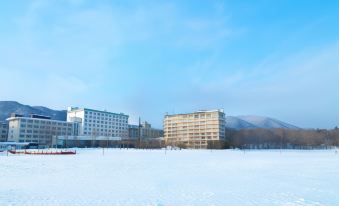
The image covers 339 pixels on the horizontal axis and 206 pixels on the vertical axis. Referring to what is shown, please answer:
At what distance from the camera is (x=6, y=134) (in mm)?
138000

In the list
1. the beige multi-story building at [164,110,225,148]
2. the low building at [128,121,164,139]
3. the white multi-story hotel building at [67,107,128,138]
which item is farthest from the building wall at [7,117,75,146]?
the beige multi-story building at [164,110,225,148]

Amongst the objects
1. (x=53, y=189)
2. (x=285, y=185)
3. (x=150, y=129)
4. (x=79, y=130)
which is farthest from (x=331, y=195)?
(x=150, y=129)

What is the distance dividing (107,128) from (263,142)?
74.6 meters

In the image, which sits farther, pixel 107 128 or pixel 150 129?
pixel 150 129

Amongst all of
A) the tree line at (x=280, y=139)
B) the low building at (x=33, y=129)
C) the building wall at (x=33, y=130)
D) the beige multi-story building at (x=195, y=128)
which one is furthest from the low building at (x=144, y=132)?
the tree line at (x=280, y=139)

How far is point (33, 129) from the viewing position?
130 meters

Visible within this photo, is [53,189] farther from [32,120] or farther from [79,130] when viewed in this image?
[79,130]

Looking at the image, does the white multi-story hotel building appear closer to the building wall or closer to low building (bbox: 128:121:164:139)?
low building (bbox: 128:121:164:139)

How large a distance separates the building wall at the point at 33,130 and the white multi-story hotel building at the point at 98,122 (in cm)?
1161

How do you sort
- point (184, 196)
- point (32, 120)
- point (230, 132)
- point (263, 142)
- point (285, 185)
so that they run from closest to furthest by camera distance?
point (184, 196)
point (285, 185)
point (32, 120)
point (263, 142)
point (230, 132)

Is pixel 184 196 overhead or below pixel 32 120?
below

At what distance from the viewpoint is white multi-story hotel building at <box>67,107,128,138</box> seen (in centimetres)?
14900

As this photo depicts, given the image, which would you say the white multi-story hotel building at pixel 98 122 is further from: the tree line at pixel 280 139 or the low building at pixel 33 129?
the tree line at pixel 280 139

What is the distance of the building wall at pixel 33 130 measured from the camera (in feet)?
415
